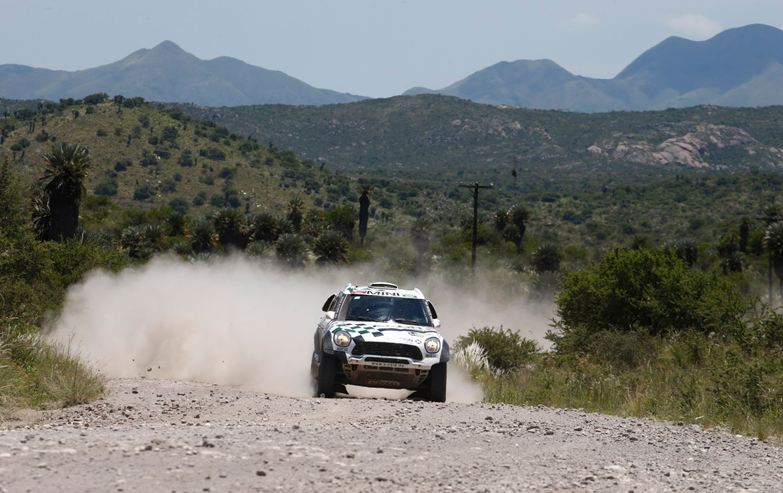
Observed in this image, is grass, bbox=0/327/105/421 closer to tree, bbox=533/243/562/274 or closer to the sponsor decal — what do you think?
the sponsor decal

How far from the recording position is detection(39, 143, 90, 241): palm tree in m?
42.8

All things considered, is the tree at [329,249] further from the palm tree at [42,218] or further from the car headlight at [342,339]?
the car headlight at [342,339]

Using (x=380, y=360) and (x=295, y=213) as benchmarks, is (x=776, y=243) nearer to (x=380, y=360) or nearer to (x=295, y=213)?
(x=295, y=213)

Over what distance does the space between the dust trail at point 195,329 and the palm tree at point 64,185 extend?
64.8ft

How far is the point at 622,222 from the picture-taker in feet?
420

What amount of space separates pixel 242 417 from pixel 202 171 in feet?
417

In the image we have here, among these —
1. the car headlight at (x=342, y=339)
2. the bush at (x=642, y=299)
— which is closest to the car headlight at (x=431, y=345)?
the car headlight at (x=342, y=339)

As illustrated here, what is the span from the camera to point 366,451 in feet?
24.2

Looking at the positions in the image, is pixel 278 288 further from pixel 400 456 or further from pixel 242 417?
pixel 400 456

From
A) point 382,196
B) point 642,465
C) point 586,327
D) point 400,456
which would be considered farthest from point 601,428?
point 382,196

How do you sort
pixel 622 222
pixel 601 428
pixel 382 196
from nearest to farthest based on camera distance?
1. pixel 601 428
2. pixel 622 222
3. pixel 382 196

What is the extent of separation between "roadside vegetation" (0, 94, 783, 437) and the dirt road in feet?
5.56

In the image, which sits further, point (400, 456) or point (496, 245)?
point (496, 245)

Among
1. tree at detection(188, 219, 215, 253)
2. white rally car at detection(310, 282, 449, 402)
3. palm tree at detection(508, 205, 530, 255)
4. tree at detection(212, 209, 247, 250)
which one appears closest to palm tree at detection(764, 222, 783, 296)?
palm tree at detection(508, 205, 530, 255)
